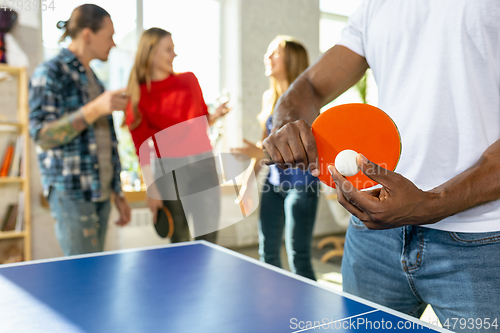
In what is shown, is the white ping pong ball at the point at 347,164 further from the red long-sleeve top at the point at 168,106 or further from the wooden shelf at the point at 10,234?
the wooden shelf at the point at 10,234

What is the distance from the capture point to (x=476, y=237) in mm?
850

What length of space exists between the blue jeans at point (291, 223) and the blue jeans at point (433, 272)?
1.23 m

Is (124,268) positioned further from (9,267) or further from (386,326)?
(386,326)

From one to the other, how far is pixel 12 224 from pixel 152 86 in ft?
5.76

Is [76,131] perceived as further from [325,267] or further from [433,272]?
[325,267]

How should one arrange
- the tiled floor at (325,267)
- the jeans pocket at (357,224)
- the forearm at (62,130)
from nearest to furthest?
the jeans pocket at (357,224)
the forearm at (62,130)
the tiled floor at (325,267)

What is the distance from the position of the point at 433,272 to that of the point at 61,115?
1627 mm

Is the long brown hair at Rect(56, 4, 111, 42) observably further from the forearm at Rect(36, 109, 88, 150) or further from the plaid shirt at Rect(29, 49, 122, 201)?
the forearm at Rect(36, 109, 88, 150)

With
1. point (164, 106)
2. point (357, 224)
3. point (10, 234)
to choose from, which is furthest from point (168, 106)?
point (10, 234)

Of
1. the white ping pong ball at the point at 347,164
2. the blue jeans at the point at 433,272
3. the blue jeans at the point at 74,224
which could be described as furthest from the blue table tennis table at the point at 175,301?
the blue jeans at the point at 74,224

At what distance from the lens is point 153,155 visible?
1294mm

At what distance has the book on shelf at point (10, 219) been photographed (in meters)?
3.09

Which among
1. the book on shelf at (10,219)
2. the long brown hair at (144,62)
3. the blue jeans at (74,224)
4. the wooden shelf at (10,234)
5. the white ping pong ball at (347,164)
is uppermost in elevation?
the long brown hair at (144,62)

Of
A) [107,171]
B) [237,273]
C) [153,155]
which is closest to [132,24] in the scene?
[107,171]
